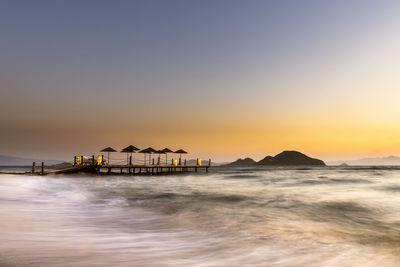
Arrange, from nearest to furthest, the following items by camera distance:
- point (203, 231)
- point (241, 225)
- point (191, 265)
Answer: point (191, 265) < point (203, 231) < point (241, 225)

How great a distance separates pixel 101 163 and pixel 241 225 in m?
38.9

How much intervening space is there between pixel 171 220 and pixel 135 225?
1717mm

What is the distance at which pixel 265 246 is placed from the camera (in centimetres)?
620

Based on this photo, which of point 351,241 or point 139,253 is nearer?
point 139,253

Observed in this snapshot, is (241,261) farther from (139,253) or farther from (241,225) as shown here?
(241,225)

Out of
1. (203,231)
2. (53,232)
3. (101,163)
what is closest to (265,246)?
(203,231)

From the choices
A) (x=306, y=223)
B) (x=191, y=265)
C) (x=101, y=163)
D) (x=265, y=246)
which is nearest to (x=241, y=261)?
(x=191, y=265)

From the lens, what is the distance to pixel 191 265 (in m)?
4.51

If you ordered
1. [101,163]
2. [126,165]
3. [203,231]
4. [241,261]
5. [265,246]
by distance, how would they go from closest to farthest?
[241,261], [265,246], [203,231], [101,163], [126,165]

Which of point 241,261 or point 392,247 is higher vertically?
point 241,261

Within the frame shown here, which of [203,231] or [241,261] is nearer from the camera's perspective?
[241,261]

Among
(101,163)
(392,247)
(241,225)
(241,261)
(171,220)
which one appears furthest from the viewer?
(101,163)

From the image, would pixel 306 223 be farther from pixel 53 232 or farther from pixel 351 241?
pixel 53 232

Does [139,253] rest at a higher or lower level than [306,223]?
higher
